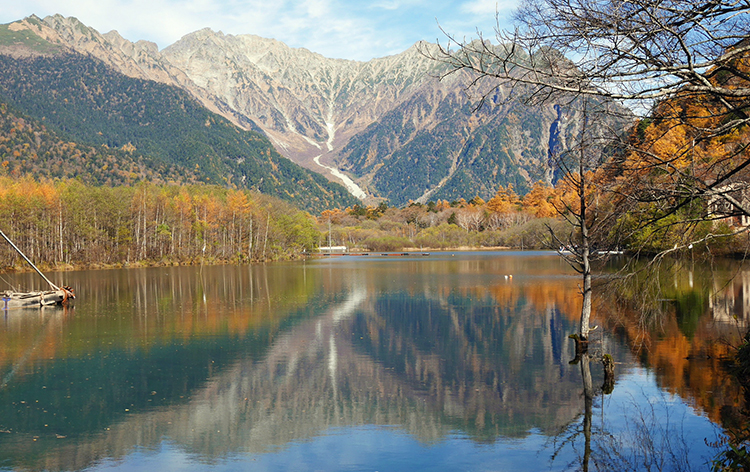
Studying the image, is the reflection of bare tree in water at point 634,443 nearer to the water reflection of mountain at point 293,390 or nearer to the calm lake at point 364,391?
the calm lake at point 364,391

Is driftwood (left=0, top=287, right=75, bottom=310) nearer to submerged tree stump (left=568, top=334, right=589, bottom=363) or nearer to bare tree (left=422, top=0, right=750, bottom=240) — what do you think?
submerged tree stump (left=568, top=334, right=589, bottom=363)

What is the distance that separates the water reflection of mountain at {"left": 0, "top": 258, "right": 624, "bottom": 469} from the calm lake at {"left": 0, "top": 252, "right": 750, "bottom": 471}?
0.16 feet

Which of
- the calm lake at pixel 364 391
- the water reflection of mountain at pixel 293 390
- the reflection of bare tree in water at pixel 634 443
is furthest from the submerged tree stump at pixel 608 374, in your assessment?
the reflection of bare tree in water at pixel 634 443

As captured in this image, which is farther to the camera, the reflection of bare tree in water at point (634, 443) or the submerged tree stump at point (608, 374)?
the submerged tree stump at point (608, 374)

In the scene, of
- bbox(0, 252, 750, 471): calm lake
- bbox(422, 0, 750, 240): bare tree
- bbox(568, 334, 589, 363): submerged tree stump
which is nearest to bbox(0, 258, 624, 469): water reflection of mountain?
bbox(0, 252, 750, 471): calm lake

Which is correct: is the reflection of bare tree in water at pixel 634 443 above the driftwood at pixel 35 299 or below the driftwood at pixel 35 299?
below

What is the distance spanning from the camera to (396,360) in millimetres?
15250

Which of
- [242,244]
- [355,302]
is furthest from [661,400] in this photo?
[242,244]

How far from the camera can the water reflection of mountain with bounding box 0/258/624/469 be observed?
9.63m

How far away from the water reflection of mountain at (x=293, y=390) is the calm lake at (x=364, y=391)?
48 mm

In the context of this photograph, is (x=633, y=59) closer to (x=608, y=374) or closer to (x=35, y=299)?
(x=608, y=374)

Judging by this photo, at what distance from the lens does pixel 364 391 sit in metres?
12.3

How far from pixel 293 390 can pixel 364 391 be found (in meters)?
1.57

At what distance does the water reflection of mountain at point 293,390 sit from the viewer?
31.6 feet
